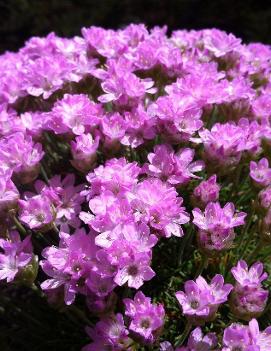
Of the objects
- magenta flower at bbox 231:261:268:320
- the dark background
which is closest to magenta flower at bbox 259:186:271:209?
magenta flower at bbox 231:261:268:320

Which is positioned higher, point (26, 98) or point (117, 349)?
point (26, 98)

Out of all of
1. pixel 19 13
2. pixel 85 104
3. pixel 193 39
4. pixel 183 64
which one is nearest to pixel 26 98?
pixel 85 104

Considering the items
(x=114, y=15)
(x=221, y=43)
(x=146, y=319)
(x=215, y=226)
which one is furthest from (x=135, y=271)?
(x=114, y=15)

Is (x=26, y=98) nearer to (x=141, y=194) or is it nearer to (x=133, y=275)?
(x=141, y=194)

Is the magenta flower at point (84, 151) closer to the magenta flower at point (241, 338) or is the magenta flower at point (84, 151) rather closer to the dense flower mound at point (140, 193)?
the dense flower mound at point (140, 193)

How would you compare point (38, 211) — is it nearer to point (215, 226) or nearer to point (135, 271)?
point (135, 271)
